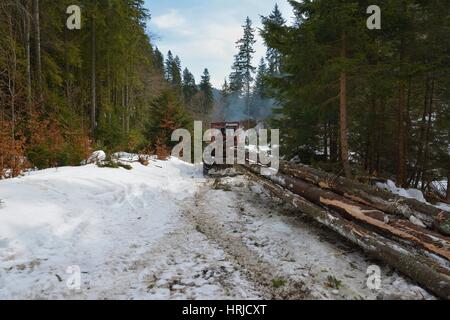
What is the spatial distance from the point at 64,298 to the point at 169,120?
1786 cm

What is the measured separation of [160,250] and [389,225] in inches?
159

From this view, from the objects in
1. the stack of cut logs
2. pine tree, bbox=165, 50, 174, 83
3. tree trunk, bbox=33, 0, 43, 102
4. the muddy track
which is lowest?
the muddy track

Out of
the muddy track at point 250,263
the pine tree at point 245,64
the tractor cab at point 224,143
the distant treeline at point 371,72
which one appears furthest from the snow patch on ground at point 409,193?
the pine tree at point 245,64

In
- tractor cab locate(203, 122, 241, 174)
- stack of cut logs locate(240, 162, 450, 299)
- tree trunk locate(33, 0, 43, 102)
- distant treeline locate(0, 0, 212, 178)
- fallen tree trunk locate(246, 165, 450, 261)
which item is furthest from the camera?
tractor cab locate(203, 122, 241, 174)

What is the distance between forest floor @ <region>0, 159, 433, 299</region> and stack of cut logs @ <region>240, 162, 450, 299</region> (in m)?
0.26

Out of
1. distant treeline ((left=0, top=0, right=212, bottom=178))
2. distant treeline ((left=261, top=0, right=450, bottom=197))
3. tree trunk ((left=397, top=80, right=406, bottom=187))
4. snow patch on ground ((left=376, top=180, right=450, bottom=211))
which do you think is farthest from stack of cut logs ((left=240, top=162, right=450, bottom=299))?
distant treeline ((left=0, top=0, right=212, bottom=178))

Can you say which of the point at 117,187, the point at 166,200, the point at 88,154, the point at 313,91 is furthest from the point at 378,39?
the point at 88,154

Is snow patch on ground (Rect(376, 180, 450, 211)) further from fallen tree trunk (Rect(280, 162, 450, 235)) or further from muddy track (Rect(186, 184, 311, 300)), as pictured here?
muddy track (Rect(186, 184, 311, 300))

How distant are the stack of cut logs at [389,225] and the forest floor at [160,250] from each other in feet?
0.84

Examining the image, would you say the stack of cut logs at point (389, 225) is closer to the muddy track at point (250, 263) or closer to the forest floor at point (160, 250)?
the forest floor at point (160, 250)

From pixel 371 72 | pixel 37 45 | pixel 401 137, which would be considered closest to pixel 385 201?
pixel 371 72

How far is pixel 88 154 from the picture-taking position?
11492mm

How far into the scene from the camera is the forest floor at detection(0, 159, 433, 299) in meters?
3.85
